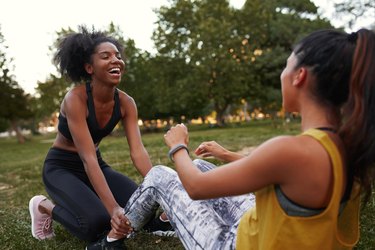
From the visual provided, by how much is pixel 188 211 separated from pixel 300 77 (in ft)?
3.85

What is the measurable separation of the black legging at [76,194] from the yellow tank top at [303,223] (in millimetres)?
1999

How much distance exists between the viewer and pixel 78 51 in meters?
4.45

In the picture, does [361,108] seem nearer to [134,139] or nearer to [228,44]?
[134,139]

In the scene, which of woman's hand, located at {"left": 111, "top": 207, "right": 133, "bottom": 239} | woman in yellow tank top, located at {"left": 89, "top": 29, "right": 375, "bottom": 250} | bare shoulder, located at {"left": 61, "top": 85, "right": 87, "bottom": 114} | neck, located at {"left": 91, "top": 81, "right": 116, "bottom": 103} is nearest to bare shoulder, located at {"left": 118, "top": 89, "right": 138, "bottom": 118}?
neck, located at {"left": 91, "top": 81, "right": 116, "bottom": 103}

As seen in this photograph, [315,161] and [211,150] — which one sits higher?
[315,161]

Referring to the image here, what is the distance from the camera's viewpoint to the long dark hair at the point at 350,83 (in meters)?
1.83

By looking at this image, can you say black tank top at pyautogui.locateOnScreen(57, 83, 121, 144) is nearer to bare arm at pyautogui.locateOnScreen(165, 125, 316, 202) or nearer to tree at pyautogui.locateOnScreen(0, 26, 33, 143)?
bare arm at pyautogui.locateOnScreen(165, 125, 316, 202)

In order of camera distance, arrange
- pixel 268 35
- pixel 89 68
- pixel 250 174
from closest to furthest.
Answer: pixel 250 174
pixel 89 68
pixel 268 35

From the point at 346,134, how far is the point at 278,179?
14.4 inches

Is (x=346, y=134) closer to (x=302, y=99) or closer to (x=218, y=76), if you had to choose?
(x=302, y=99)

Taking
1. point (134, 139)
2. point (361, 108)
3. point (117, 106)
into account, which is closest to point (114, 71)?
point (117, 106)

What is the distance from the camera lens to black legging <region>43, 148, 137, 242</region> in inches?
150

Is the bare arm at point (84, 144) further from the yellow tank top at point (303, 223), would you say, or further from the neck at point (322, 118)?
the neck at point (322, 118)

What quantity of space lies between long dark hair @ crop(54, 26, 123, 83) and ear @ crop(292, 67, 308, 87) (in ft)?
9.34
